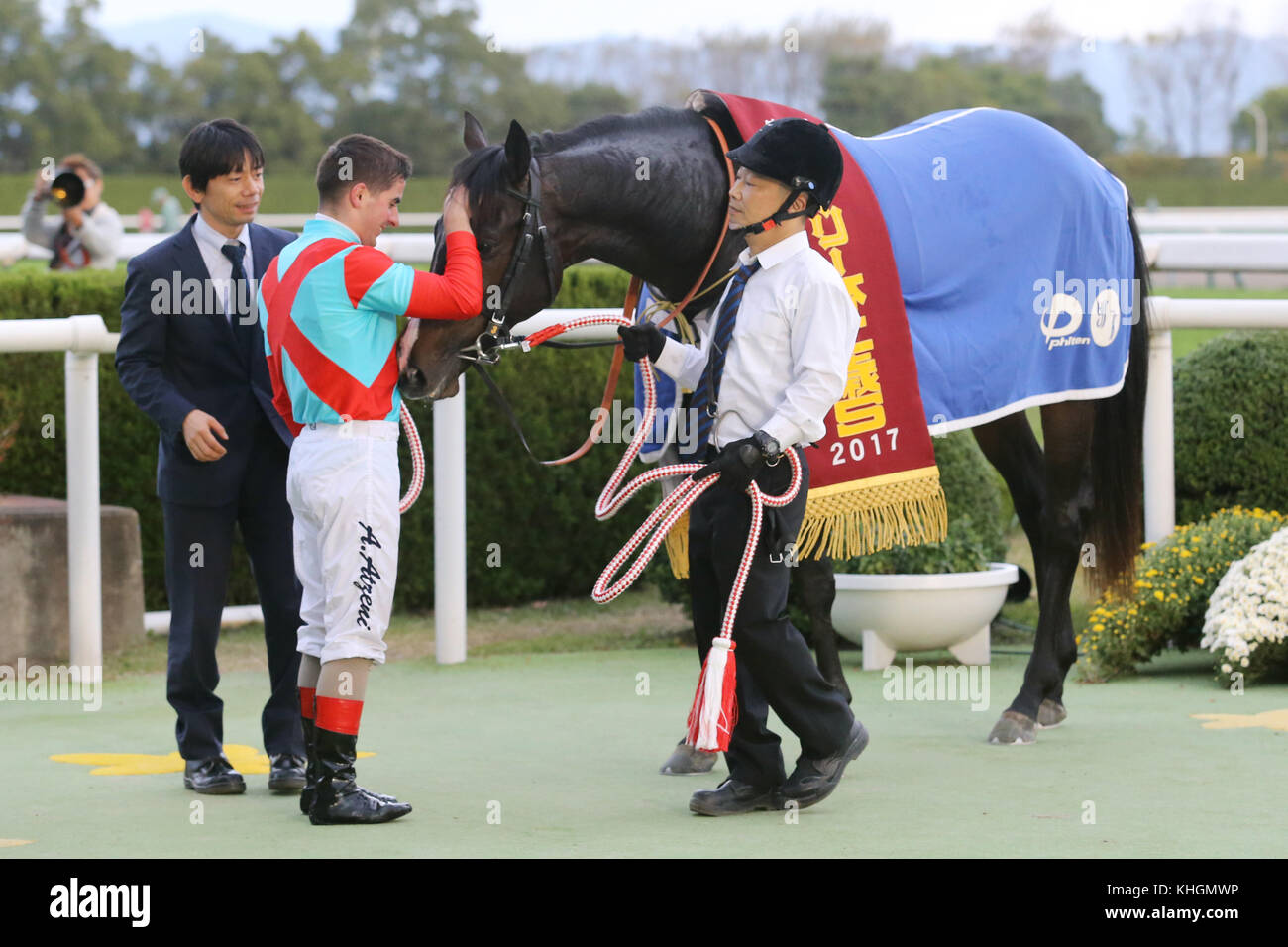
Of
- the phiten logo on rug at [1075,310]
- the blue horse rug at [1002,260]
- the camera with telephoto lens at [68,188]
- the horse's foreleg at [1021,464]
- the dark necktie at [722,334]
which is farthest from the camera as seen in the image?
the camera with telephoto lens at [68,188]

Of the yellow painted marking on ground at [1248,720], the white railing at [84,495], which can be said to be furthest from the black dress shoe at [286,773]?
the yellow painted marking on ground at [1248,720]

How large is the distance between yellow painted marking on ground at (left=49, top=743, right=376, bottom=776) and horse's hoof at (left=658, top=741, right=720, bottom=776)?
0.81 meters

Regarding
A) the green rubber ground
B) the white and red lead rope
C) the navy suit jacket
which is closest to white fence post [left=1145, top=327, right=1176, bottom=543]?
the green rubber ground

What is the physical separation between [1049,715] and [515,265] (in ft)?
6.79

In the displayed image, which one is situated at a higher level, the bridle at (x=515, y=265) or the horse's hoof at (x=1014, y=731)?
the bridle at (x=515, y=265)

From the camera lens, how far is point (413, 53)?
46250 millimetres

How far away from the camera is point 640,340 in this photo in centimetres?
370

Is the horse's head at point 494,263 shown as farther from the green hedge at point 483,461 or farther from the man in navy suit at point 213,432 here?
the green hedge at point 483,461

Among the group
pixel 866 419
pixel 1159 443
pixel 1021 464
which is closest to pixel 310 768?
pixel 866 419

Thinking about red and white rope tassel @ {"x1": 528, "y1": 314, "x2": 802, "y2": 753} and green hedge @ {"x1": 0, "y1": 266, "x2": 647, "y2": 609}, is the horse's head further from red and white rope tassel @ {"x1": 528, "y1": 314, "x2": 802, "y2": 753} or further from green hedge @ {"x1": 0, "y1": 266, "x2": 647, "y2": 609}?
green hedge @ {"x1": 0, "y1": 266, "x2": 647, "y2": 609}

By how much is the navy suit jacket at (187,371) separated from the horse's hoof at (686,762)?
3.97 feet

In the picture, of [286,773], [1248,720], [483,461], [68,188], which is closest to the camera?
[286,773]

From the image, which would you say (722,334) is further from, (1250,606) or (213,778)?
(1250,606)

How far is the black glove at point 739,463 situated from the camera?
3453 mm
